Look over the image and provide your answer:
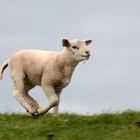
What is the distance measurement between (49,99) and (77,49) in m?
1.28

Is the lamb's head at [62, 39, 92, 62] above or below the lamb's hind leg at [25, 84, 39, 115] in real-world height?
above

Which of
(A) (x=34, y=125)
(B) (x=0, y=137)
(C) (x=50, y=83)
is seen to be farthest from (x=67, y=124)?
(C) (x=50, y=83)

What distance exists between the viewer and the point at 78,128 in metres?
12.0

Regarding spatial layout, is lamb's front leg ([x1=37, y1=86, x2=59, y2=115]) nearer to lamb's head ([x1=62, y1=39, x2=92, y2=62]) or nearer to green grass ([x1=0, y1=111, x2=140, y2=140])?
lamb's head ([x1=62, y1=39, x2=92, y2=62])

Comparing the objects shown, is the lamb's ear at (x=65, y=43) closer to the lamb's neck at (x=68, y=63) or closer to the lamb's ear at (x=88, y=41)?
the lamb's neck at (x=68, y=63)

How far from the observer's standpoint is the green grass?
1125 centimetres

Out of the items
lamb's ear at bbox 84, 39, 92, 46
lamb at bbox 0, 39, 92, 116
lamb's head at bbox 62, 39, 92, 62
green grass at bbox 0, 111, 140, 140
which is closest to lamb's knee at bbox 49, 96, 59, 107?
lamb at bbox 0, 39, 92, 116

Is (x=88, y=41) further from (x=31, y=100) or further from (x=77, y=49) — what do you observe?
(x=31, y=100)

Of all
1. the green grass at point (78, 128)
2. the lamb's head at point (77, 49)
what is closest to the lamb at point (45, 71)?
the lamb's head at point (77, 49)

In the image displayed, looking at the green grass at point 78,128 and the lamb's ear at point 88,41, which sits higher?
the lamb's ear at point 88,41

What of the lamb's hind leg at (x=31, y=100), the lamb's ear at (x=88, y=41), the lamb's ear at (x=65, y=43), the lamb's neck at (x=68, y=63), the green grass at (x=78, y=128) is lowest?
the lamb's hind leg at (x=31, y=100)

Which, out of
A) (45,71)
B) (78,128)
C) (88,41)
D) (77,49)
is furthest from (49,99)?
(78,128)

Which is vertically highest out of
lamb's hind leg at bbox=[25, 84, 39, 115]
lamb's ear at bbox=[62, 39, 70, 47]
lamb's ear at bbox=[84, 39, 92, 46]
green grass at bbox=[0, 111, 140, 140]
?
lamb's ear at bbox=[62, 39, 70, 47]

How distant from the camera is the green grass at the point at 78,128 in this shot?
11.2 m
